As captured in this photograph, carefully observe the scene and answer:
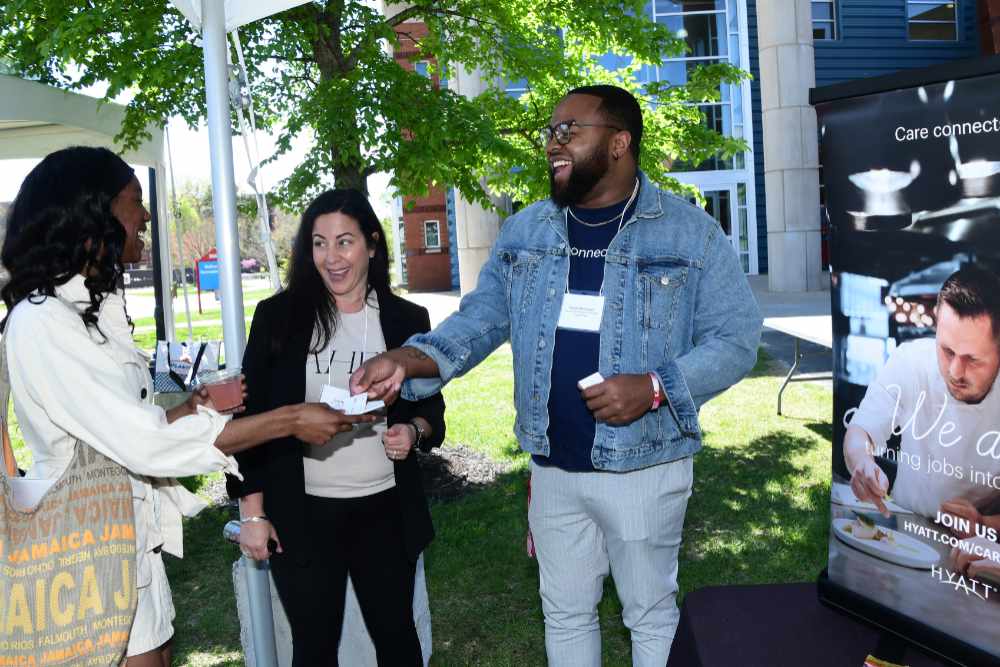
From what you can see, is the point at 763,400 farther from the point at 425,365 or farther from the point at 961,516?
the point at 961,516

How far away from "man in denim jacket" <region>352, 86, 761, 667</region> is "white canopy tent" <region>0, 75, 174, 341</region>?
4006 millimetres

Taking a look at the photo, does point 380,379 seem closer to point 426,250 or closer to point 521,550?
point 521,550

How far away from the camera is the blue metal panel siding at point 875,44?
73.8 feet

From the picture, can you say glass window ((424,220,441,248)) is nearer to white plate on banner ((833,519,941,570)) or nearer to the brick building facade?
the brick building facade

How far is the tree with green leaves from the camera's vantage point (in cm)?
470

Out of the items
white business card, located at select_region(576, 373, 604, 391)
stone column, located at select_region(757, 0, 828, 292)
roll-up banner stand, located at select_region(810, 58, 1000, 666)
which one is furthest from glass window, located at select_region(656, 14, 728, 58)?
roll-up banner stand, located at select_region(810, 58, 1000, 666)

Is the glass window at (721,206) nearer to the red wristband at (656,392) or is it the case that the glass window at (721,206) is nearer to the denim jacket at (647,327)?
the denim jacket at (647,327)

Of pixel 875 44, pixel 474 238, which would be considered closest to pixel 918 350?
pixel 474 238

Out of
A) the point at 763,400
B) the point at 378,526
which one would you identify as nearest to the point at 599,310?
the point at 378,526

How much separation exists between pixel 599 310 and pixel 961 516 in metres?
1.13

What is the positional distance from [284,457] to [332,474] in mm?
164

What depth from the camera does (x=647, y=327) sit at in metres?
2.38

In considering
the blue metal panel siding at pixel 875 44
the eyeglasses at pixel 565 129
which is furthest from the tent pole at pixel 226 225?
the blue metal panel siding at pixel 875 44

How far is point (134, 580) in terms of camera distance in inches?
74.9
